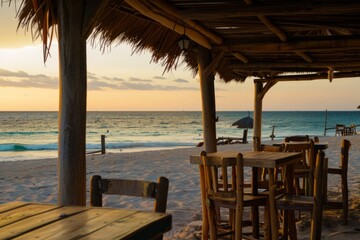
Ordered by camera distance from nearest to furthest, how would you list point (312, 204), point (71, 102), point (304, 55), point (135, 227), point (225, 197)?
point (135, 227), point (71, 102), point (312, 204), point (225, 197), point (304, 55)

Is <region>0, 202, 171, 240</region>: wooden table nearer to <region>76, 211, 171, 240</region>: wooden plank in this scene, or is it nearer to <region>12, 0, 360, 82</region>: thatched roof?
<region>76, 211, 171, 240</region>: wooden plank

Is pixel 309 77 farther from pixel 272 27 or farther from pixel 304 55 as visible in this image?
pixel 272 27

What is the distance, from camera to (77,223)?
167cm

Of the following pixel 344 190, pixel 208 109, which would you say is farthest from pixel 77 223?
pixel 208 109

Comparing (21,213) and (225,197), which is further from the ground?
(21,213)

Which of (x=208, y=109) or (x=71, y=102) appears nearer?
(x=71, y=102)

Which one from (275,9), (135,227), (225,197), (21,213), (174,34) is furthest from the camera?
(174,34)

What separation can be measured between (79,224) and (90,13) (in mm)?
1622

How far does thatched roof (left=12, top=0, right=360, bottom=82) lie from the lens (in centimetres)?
330

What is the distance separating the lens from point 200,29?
467 cm

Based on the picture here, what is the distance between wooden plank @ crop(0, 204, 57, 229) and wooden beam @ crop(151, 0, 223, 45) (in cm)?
225

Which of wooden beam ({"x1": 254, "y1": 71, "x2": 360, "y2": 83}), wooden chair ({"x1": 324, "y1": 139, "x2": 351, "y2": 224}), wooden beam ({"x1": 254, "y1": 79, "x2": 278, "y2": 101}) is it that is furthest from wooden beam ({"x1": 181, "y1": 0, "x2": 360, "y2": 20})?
wooden beam ({"x1": 254, "y1": 79, "x2": 278, "y2": 101})

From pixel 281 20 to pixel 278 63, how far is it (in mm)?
2843

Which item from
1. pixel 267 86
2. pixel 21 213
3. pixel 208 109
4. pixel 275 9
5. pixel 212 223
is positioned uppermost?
pixel 275 9
